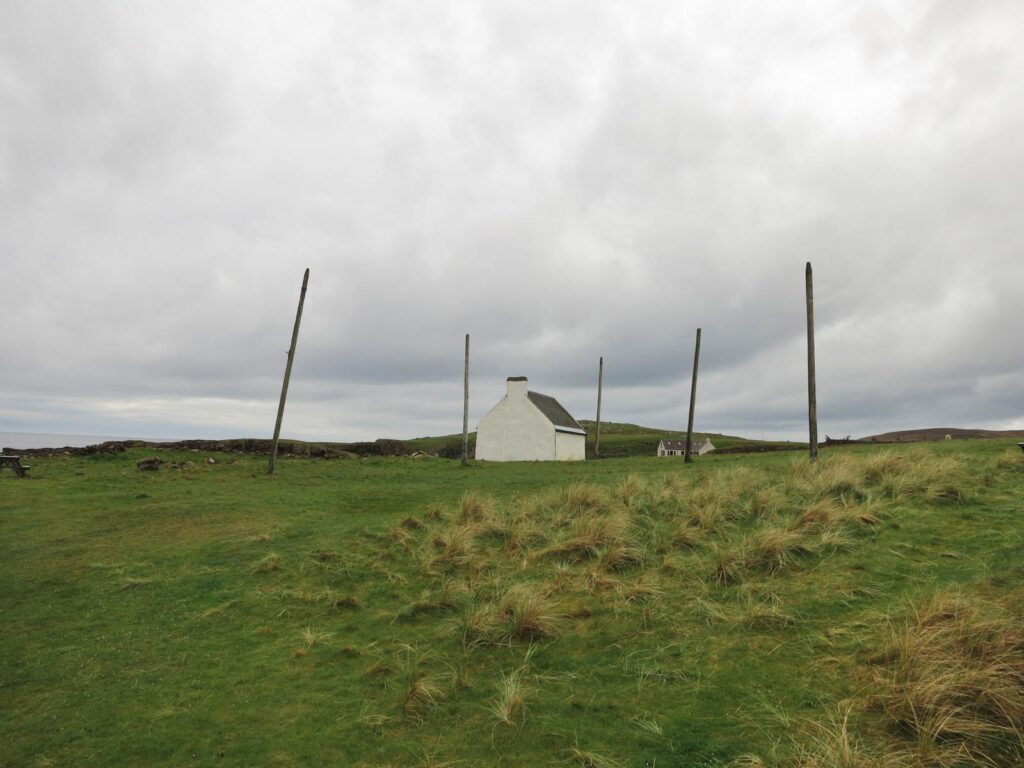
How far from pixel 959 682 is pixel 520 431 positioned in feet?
141

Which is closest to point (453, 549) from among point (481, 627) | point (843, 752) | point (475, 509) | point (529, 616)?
point (475, 509)

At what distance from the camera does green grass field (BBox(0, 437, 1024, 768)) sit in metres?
4.93

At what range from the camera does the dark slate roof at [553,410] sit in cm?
4838

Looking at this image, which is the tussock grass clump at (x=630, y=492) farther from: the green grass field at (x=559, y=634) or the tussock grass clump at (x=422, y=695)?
the tussock grass clump at (x=422, y=695)

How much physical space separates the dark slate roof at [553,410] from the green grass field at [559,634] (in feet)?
113

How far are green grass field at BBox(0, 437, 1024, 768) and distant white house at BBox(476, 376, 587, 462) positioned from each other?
3302cm

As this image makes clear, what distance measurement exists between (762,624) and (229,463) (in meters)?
28.4

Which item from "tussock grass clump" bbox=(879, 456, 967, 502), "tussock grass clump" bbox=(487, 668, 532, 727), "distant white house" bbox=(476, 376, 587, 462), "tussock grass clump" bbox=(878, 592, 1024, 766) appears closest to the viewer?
"tussock grass clump" bbox=(878, 592, 1024, 766)

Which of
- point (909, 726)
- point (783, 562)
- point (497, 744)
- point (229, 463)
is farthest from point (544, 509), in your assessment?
point (229, 463)

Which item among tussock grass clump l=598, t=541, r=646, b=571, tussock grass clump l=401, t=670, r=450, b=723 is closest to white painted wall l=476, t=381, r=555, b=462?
tussock grass clump l=598, t=541, r=646, b=571

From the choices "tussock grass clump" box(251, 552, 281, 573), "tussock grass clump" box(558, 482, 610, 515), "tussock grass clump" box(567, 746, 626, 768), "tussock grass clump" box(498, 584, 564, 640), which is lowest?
"tussock grass clump" box(567, 746, 626, 768)

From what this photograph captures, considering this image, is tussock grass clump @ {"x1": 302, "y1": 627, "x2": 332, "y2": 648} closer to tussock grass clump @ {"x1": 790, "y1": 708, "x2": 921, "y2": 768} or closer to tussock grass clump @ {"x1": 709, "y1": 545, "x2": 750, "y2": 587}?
tussock grass clump @ {"x1": 709, "y1": 545, "x2": 750, "y2": 587}

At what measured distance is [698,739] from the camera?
4.83 metres

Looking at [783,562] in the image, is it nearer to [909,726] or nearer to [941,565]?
[941,565]
